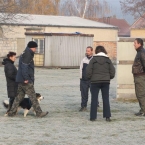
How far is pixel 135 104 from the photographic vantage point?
1581 centimetres

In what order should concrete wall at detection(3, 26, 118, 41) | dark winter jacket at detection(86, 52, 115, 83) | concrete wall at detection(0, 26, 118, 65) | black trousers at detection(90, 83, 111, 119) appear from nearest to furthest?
dark winter jacket at detection(86, 52, 115, 83), black trousers at detection(90, 83, 111, 119), concrete wall at detection(0, 26, 118, 65), concrete wall at detection(3, 26, 118, 41)

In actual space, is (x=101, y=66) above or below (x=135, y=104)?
above

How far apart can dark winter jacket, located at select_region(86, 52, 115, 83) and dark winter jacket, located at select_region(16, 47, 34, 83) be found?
54.7 inches

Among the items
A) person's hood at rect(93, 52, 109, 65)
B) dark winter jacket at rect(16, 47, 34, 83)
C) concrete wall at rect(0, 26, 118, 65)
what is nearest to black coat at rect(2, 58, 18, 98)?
dark winter jacket at rect(16, 47, 34, 83)

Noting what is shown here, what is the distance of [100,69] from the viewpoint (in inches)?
467

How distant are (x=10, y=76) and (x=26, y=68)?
2.36 ft

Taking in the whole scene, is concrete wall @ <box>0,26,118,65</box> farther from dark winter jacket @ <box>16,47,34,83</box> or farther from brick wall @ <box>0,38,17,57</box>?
A: dark winter jacket @ <box>16,47,34,83</box>

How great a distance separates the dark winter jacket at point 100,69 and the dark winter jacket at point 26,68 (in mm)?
1390

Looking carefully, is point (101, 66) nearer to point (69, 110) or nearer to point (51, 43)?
point (69, 110)

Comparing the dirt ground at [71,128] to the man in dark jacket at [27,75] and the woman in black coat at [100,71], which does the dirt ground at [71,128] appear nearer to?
the man in dark jacket at [27,75]

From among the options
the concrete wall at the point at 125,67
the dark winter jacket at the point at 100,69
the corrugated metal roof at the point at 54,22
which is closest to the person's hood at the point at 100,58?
the dark winter jacket at the point at 100,69

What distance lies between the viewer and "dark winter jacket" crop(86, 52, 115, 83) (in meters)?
11.8

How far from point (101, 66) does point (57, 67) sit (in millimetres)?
28051

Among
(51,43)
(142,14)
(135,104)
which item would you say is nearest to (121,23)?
(142,14)
